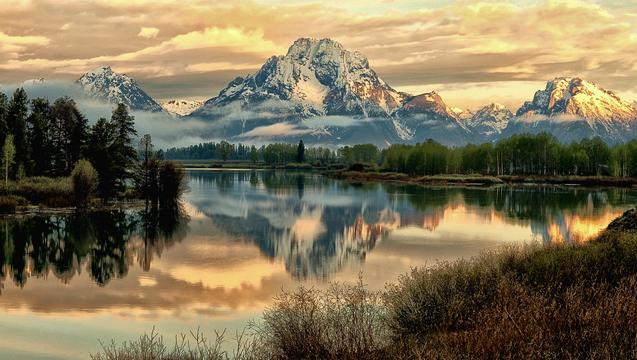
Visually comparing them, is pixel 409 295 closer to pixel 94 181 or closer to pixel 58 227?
pixel 58 227

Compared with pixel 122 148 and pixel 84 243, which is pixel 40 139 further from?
pixel 84 243

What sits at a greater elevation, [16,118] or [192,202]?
[16,118]

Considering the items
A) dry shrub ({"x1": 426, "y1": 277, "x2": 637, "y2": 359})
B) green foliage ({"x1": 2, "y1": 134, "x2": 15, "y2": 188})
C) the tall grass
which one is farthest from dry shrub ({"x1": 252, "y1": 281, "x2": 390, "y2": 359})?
green foliage ({"x1": 2, "y1": 134, "x2": 15, "y2": 188})

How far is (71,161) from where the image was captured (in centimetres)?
9656

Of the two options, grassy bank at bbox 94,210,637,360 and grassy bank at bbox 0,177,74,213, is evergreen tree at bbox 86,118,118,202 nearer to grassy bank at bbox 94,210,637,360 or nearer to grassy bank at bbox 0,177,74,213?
grassy bank at bbox 0,177,74,213

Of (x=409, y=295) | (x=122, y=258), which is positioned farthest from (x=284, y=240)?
(x=409, y=295)

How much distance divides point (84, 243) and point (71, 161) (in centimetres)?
4818

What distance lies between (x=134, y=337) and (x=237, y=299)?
304 inches

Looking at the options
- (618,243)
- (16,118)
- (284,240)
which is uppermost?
(16,118)

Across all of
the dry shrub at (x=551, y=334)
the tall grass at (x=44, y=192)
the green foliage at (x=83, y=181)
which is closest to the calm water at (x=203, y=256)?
the green foliage at (x=83, y=181)

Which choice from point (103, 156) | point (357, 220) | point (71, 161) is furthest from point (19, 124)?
point (357, 220)

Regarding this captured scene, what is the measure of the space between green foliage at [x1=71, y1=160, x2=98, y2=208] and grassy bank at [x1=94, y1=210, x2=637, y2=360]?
56242 mm

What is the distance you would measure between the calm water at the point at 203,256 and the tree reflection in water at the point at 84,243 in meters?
0.10

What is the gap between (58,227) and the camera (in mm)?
60812
